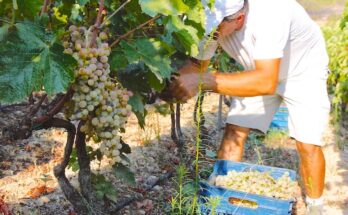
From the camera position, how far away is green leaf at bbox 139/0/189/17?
194 centimetres

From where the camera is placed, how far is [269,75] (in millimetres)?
3146

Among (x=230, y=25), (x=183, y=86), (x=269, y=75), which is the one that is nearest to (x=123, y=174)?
(x=183, y=86)

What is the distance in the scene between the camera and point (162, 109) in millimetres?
3998

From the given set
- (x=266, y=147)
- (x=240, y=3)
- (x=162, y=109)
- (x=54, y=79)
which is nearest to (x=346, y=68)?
(x=266, y=147)

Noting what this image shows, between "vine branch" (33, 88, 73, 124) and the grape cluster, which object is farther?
"vine branch" (33, 88, 73, 124)

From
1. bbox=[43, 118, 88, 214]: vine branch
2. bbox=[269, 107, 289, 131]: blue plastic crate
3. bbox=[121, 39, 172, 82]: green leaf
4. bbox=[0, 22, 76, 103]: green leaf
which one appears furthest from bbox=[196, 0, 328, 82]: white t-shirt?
bbox=[269, 107, 289, 131]: blue plastic crate

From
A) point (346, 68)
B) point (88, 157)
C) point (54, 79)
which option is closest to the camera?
point (54, 79)

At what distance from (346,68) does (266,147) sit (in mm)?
1449

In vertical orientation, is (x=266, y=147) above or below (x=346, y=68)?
below

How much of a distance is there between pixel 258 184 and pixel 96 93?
1.55m

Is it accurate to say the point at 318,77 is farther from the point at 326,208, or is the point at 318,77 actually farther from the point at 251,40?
the point at 326,208

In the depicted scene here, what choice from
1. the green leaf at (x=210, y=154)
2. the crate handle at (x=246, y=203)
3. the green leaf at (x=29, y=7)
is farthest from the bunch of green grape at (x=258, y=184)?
the green leaf at (x=29, y=7)

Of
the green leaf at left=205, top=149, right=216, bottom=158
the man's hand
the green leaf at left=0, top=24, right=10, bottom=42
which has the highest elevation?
the green leaf at left=0, top=24, right=10, bottom=42

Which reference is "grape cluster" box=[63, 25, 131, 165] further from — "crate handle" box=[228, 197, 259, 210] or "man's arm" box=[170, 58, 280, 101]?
"crate handle" box=[228, 197, 259, 210]
